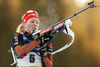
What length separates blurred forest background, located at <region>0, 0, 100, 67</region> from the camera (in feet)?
8.40

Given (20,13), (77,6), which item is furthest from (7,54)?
(77,6)

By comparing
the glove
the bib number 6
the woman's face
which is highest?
the woman's face

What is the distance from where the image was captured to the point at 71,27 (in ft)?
8.76

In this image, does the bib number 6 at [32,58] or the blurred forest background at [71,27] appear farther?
the blurred forest background at [71,27]

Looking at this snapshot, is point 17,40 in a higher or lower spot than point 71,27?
lower

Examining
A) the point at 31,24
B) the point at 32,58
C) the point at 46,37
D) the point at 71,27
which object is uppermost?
the point at 71,27

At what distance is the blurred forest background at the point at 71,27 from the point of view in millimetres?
2561

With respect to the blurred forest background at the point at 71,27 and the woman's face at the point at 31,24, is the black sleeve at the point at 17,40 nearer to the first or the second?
the woman's face at the point at 31,24

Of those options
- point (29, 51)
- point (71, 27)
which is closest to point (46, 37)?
point (29, 51)

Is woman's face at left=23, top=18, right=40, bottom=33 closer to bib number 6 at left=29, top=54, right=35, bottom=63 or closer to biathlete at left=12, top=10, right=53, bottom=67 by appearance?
biathlete at left=12, top=10, right=53, bottom=67

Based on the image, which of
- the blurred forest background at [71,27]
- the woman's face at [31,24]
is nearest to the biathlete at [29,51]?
the woman's face at [31,24]

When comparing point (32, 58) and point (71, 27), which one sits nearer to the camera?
point (32, 58)

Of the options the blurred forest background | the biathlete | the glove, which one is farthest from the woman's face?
the blurred forest background

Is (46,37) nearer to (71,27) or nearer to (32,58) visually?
Answer: (32,58)
